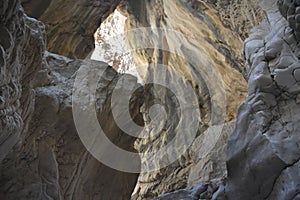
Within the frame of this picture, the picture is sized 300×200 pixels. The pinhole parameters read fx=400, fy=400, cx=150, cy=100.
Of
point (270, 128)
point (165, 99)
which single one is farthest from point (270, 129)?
point (165, 99)

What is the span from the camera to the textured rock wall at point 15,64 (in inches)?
120

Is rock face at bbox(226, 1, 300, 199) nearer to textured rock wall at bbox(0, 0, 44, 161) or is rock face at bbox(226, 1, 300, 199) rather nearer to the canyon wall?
the canyon wall

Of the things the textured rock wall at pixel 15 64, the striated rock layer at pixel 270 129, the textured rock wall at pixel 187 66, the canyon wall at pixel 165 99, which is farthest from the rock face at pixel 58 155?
the textured rock wall at pixel 187 66

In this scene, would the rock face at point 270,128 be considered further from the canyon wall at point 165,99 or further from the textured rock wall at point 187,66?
the textured rock wall at point 187,66

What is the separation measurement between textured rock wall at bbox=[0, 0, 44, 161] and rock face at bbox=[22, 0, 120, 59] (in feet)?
11.4

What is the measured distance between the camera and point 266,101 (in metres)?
3.90

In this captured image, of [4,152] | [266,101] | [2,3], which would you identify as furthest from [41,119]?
[266,101]

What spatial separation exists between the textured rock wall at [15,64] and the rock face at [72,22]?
3.47 metres

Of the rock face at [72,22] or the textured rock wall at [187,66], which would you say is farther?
the textured rock wall at [187,66]

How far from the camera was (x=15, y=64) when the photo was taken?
3.40m

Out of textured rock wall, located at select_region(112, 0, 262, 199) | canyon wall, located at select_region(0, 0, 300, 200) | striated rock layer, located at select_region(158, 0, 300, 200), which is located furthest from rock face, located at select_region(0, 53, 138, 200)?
textured rock wall, located at select_region(112, 0, 262, 199)

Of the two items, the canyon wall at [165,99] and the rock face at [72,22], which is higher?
the rock face at [72,22]

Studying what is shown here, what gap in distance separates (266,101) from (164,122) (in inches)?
295

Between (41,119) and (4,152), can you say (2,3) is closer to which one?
(4,152)
